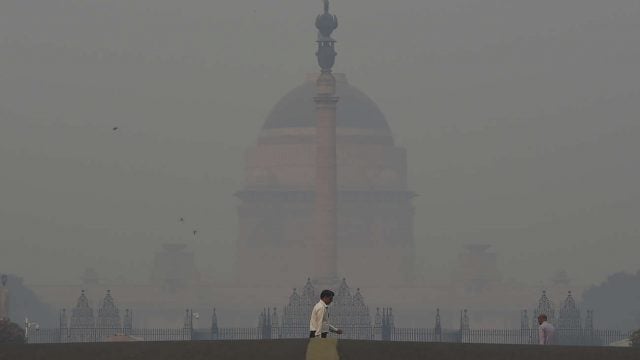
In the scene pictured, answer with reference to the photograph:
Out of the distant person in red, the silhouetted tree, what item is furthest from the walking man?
the silhouetted tree

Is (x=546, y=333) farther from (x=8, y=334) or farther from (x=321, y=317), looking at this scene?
(x=8, y=334)

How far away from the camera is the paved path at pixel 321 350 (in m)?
40.2

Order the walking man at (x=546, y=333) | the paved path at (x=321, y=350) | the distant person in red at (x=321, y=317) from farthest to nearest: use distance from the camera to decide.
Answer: the walking man at (x=546, y=333), the paved path at (x=321, y=350), the distant person in red at (x=321, y=317)

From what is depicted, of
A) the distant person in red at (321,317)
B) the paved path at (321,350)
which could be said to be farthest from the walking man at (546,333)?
the distant person in red at (321,317)

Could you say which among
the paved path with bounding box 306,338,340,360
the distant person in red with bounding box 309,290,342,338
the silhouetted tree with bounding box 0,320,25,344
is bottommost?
the paved path with bounding box 306,338,340,360

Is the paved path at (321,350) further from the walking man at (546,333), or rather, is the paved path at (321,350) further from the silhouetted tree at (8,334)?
the silhouetted tree at (8,334)

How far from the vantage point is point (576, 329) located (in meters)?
143

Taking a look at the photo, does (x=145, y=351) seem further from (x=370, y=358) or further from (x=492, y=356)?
(x=492, y=356)

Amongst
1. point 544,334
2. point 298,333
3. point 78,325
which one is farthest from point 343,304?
point 544,334

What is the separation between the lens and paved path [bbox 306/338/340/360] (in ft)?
132

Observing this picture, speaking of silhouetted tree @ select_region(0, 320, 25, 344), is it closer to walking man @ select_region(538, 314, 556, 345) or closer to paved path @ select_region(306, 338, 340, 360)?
walking man @ select_region(538, 314, 556, 345)

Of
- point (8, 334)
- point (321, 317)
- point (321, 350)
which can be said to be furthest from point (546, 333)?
point (8, 334)

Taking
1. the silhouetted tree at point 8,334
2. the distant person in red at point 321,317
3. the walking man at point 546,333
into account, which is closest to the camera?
the distant person in red at point 321,317

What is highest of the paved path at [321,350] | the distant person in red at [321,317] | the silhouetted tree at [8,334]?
the silhouetted tree at [8,334]
